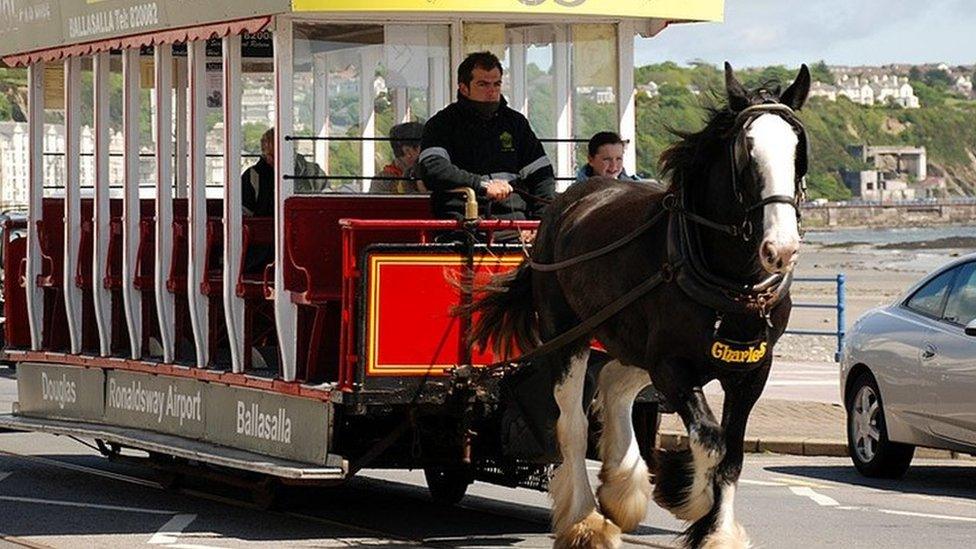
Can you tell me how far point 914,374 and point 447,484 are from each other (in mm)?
3533

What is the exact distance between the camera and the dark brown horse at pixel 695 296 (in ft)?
29.1

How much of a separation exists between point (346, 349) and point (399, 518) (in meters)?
1.55

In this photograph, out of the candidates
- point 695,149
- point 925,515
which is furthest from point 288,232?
point 925,515

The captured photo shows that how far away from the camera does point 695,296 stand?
29.9 ft

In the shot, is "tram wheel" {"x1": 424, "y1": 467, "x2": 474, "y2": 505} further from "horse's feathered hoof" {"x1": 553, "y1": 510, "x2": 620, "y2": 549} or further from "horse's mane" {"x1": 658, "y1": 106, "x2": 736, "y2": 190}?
"horse's mane" {"x1": 658, "y1": 106, "x2": 736, "y2": 190}

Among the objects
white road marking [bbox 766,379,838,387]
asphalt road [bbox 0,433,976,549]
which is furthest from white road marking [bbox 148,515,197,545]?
white road marking [bbox 766,379,838,387]

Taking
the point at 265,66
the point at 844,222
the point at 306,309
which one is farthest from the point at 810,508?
the point at 844,222

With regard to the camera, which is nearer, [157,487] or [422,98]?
[422,98]

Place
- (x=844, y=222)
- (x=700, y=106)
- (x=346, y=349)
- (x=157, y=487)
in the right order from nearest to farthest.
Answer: (x=700, y=106)
(x=346, y=349)
(x=157, y=487)
(x=844, y=222)

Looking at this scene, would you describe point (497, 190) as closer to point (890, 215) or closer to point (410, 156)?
point (410, 156)

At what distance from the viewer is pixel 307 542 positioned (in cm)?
1074

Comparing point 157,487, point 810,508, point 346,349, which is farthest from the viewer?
point 157,487

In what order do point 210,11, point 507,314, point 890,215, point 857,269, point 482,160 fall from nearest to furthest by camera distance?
point 507,314
point 482,160
point 210,11
point 857,269
point 890,215

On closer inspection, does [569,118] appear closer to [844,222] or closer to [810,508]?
[810,508]
